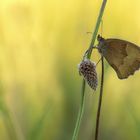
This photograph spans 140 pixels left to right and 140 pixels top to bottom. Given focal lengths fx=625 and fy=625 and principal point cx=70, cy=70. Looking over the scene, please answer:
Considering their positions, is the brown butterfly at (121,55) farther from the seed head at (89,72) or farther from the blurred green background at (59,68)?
the blurred green background at (59,68)

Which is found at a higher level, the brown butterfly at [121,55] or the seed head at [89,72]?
the brown butterfly at [121,55]

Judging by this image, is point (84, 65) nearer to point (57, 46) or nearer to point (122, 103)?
point (122, 103)

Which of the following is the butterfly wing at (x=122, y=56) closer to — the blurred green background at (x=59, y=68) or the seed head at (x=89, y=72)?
the seed head at (x=89, y=72)

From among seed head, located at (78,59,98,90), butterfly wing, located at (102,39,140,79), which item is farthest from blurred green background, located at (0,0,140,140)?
seed head, located at (78,59,98,90)

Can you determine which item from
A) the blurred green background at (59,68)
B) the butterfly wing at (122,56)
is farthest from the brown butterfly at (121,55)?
the blurred green background at (59,68)

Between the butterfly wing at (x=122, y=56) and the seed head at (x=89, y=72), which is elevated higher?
the butterfly wing at (x=122, y=56)

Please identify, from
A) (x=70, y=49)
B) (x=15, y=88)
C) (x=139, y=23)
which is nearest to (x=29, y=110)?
(x=15, y=88)

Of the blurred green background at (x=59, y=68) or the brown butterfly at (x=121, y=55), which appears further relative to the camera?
the blurred green background at (x=59, y=68)

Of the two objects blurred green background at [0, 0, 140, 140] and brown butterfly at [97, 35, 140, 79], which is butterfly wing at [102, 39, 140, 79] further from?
blurred green background at [0, 0, 140, 140]
